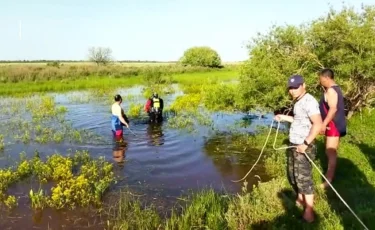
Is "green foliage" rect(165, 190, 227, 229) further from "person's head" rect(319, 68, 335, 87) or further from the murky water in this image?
"person's head" rect(319, 68, 335, 87)

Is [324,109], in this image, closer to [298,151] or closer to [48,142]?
[298,151]

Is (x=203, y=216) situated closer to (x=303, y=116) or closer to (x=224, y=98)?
(x=303, y=116)

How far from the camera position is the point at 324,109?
666 cm

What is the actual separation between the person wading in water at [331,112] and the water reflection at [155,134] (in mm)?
7181

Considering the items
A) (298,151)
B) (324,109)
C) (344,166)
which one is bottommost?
(344,166)

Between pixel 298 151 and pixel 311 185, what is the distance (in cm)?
58

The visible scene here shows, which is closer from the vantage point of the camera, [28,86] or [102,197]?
[102,197]

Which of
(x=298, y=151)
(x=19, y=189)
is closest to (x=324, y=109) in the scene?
(x=298, y=151)

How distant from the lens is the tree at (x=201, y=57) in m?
93.2

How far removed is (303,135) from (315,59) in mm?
6526

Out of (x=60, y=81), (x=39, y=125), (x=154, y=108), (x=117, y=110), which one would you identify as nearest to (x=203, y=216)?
(x=117, y=110)

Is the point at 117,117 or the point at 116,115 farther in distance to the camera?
the point at 117,117

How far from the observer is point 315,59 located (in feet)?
36.4

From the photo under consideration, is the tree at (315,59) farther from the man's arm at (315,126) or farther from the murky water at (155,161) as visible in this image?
the man's arm at (315,126)
